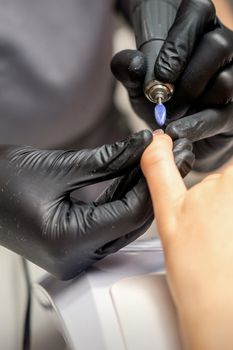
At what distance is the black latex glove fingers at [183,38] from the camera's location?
603 millimetres

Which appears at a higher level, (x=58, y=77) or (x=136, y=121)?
(x=58, y=77)

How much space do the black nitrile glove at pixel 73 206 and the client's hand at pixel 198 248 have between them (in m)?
0.04

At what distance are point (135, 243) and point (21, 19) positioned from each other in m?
0.36

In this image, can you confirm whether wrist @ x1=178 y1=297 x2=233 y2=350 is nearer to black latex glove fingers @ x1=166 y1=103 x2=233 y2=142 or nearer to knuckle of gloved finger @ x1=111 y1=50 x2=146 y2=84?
black latex glove fingers @ x1=166 y1=103 x2=233 y2=142

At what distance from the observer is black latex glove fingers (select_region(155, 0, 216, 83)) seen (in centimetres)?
60

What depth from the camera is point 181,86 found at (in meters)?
0.63

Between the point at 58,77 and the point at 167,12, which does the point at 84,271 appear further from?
the point at 167,12

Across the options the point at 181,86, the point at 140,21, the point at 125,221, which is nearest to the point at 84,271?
the point at 125,221

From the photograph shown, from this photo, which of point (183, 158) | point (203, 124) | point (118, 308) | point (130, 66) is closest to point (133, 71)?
point (130, 66)

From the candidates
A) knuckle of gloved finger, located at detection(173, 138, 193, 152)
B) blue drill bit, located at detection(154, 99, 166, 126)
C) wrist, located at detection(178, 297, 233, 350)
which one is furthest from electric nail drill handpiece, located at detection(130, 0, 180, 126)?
wrist, located at detection(178, 297, 233, 350)

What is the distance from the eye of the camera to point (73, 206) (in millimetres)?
458

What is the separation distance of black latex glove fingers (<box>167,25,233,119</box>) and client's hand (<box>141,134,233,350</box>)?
26cm

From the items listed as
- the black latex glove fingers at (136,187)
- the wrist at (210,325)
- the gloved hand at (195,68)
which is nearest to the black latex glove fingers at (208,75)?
the gloved hand at (195,68)

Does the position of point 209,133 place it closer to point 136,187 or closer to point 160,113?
point 160,113
